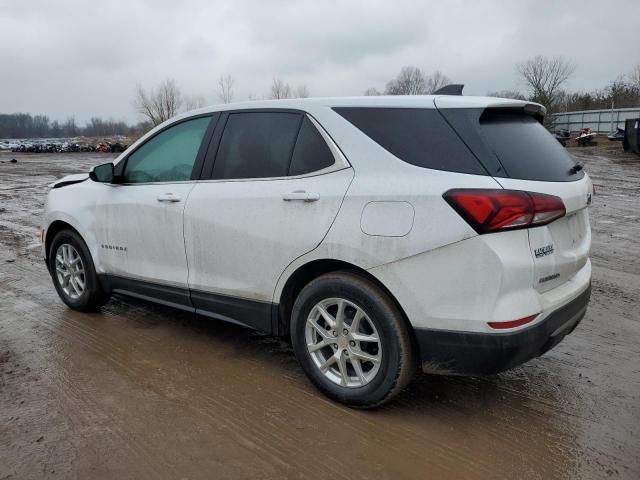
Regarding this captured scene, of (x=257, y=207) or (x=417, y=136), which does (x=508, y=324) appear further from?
(x=257, y=207)

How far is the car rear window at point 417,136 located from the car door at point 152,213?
1.38 meters

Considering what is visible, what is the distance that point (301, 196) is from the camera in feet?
10.2

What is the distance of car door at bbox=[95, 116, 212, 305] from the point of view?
3844mm

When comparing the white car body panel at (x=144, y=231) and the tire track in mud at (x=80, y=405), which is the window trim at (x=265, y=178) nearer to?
the white car body panel at (x=144, y=231)

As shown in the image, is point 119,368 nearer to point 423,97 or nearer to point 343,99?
point 343,99

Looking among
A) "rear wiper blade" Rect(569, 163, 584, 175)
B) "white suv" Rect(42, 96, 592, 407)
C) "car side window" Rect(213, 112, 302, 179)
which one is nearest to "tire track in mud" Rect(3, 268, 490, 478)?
"white suv" Rect(42, 96, 592, 407)

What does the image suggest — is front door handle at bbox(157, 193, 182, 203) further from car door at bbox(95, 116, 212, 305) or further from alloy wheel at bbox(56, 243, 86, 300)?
alloy wheel at bbox(56, 243, 86, 300)

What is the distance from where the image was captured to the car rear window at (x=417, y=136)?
9.01 feet

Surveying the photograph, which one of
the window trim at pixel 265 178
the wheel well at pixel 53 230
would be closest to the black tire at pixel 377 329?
the window trim at pixel 265 178

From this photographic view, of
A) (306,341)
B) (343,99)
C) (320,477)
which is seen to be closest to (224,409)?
(306,341)

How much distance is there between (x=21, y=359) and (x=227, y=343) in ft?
4.82

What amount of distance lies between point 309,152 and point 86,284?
2615mm

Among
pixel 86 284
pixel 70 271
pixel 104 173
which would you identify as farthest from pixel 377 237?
pixel 70 271

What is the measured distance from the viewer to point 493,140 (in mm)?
2789
